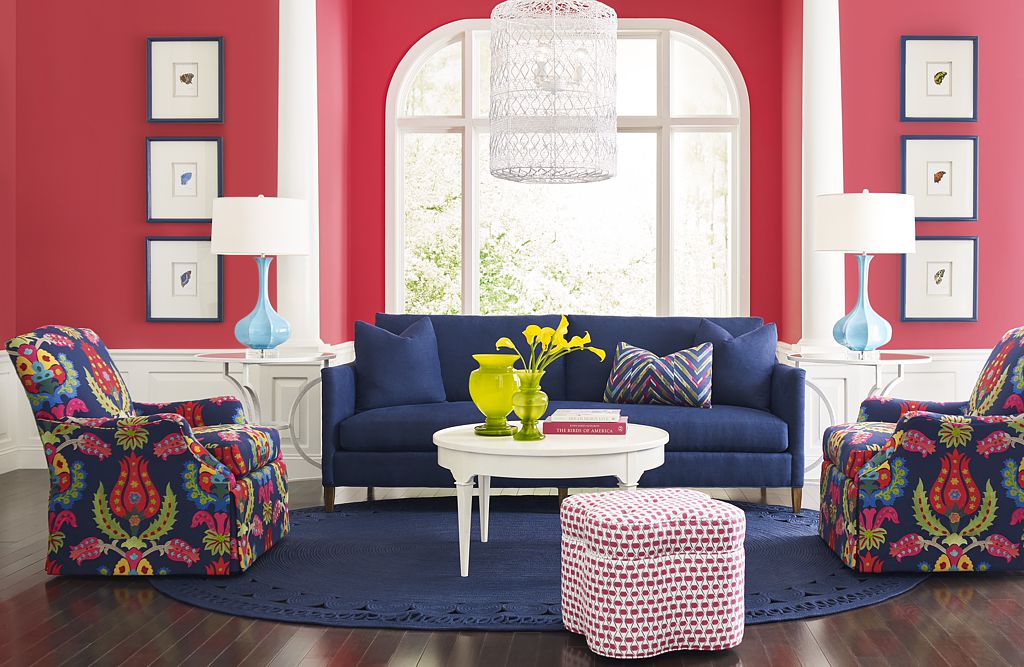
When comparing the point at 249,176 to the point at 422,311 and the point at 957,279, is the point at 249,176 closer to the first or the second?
the point at 422,311

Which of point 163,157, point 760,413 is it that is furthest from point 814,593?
point 163,157

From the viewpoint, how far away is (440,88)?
650 cm

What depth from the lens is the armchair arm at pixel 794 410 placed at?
4.64m

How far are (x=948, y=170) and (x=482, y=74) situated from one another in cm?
291

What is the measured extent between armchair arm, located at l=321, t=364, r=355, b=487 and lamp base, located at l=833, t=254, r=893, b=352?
2.55 metres

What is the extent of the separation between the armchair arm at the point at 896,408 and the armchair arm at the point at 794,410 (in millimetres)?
362

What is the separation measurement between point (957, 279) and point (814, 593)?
10.4ft

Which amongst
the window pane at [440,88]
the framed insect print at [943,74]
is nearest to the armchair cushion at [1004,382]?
the framed insect print at [943,74]

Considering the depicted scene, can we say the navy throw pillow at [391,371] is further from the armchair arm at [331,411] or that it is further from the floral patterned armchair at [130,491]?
the floral patterned armchair at [130,491]

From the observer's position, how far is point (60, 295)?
589cm

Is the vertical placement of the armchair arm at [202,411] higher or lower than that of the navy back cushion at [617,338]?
lower

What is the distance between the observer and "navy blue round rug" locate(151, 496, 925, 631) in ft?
10.4

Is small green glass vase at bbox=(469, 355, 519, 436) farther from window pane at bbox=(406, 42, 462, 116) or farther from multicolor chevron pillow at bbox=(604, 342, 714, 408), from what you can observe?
window pane at bbox=(406, 42, 462, 116)

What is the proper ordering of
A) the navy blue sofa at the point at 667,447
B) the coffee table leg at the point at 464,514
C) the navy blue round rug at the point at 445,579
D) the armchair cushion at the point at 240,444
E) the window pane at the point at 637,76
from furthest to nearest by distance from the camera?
1. the window pane at the point at 637,76
2. the navy blue sofa at the point at 667,447
3. the armchair cushion at the point at 240,444
4. the coffee table leg at the point at 464,514
5. the navy blue round rug at the point at 445,579
